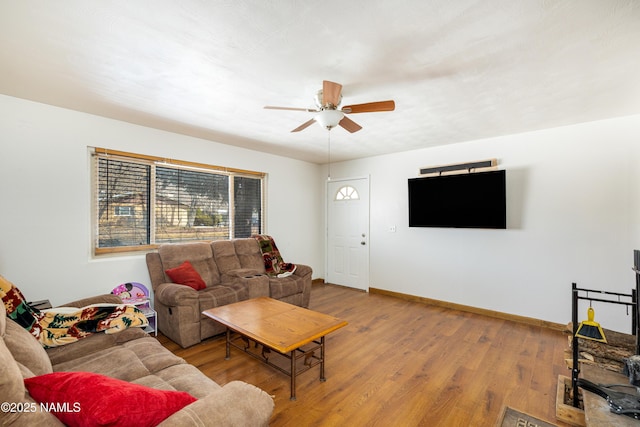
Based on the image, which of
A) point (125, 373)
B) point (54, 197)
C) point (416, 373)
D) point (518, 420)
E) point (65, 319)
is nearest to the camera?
point (125, 373)

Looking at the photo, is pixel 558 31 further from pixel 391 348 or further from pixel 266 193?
pixel 266 193

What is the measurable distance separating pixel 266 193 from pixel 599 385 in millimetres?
4392

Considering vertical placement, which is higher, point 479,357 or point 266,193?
point 266,193

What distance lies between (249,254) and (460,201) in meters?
3.23

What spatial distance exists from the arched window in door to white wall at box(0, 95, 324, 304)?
10.3 feet

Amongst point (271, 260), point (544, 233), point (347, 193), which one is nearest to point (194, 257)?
point (271, 260)

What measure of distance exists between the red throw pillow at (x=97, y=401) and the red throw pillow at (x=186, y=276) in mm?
2341

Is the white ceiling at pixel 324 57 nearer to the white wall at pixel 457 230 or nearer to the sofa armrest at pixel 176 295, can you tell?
the white wall at pixel 457 230

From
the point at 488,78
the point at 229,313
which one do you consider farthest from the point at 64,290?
the point at 488,78

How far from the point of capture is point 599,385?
1.64 metres

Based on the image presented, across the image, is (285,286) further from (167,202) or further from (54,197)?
(54,197)

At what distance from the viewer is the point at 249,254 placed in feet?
13.8

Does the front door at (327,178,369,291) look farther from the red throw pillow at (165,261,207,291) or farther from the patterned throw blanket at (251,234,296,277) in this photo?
the red throw pillow at (165,261,207,291)

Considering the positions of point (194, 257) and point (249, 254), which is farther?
point (249, 254)
